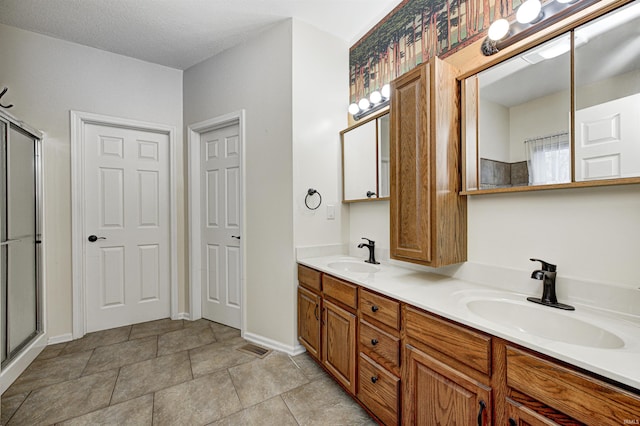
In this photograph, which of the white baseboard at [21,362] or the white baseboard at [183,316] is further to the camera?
the white baseboard at [183,316]

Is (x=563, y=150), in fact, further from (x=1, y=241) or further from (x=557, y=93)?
(x=1, y=241)

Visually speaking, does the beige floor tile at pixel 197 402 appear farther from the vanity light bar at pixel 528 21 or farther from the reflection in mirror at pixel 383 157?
the vanity light bar at pixel 528 21

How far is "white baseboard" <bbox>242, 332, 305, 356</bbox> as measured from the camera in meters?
2.27

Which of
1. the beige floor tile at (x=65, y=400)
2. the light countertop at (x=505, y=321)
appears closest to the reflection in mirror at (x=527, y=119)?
the light countertop at (x=505, y=321)

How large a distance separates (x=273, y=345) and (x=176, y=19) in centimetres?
286

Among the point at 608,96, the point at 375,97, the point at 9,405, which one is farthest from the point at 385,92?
the point at 9,405

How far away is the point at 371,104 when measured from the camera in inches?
90.4

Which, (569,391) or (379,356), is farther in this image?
(379,356)

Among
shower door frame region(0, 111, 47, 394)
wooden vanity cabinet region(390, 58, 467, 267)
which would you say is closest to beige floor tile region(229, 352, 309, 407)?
wooden vanity cabinet region(390, 58, 467, 267)

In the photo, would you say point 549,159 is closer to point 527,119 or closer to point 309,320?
point 527,119

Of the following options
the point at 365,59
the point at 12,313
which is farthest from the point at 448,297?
the point at 12,313

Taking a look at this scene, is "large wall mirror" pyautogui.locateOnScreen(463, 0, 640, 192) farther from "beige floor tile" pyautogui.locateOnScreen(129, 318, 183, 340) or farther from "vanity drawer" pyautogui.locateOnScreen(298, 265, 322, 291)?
"beige floor tile" pyautogui.locateOnScreen(129, 318, 183, 340)

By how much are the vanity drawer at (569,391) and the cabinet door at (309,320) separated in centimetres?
130

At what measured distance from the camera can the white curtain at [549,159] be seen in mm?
1189
